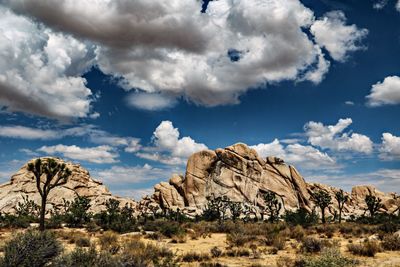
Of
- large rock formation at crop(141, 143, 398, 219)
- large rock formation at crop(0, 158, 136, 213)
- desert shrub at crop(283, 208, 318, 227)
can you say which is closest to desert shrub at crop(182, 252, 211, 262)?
desert shrub at crop(283, 208, 318, 227)

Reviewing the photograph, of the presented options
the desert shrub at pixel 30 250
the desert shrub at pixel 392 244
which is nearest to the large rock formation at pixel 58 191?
the desert shrub at pixel 392 244

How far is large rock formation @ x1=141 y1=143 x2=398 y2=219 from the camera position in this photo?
9956 centimetres

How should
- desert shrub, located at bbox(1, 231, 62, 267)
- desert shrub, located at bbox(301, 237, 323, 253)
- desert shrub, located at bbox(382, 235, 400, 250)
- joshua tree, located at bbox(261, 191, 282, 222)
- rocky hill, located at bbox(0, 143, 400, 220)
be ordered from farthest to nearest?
rocky hill, located at bbox(0, 143, 400, 220) → joshua tree, located at bbox(261, 191, 282, 222) → desert shrub, located at bbox(382, 235, 400, 250) → desert shrub, located at bbox(301, 237, 323, 253) → desert shrub, located at bbox(1, 231, 62, 267)

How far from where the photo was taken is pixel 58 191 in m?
103

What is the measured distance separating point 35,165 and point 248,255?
2308 cm

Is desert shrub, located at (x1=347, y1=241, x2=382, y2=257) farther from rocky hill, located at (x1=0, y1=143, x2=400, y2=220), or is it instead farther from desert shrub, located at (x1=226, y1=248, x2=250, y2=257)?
rocky hill, located at (x1=0, y1=143, x2=400, y2=220)

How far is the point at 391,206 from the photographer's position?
11181 cm

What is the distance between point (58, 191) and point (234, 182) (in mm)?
52721

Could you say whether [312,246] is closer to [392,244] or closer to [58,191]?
[392,244]

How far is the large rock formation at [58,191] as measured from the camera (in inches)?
3863

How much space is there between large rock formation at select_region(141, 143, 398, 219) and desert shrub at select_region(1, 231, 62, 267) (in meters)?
86.9

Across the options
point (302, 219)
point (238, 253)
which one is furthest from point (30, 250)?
point (302, 219)

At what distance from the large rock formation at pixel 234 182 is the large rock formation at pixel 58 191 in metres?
15.2

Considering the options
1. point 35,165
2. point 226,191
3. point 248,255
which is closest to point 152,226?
point 35,165
